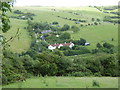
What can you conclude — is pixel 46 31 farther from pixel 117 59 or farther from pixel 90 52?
pixel 117 59

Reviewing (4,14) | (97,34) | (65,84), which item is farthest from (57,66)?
(97,34)

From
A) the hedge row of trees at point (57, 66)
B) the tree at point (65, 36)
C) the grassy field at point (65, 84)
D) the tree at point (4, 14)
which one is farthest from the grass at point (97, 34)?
the tree at point (4, 14)

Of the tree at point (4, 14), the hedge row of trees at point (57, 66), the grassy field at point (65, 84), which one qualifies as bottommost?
the hedge row of trees at point (57, 66)

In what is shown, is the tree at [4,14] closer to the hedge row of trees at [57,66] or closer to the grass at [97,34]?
the hedge row of trees at [57,66]

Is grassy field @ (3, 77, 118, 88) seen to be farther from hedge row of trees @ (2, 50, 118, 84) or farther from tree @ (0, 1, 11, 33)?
hedge row of trees @ (2, 50, 118, 84)

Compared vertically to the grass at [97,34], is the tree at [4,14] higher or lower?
higher

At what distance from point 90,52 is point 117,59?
3524 centimetres

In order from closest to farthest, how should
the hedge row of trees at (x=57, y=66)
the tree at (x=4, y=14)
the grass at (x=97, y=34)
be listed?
the tree at (x=4, y=14) → the hedge row of trees at (x=57, y=66) → the grass at (x=97, y=34)

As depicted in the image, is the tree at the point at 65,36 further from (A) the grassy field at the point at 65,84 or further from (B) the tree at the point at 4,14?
(B) the tree at the point at 4,14

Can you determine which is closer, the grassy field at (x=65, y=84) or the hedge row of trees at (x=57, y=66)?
the grassy field at (x=65, y=84)

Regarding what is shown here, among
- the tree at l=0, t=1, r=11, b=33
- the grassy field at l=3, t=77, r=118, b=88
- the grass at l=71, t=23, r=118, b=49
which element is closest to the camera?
the tree at l=0, t=1, r=11, b=33

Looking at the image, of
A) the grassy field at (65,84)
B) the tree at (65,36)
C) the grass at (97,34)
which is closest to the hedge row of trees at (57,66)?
the grassy field at (65,84)

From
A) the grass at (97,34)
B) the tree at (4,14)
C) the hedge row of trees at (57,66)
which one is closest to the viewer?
the tree at (4,14)

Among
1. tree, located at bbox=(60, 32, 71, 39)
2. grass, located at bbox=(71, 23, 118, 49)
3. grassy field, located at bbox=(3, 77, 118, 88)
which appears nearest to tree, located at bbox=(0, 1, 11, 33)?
grassy field, located at bbox=(3, 77, 118, 88)
